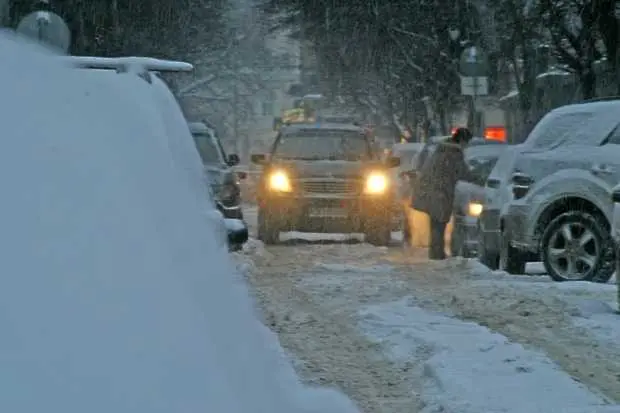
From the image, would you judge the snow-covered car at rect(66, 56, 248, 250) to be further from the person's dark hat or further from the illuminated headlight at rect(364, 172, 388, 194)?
the illuminated headlight at rect(364, 172, 388, 194)

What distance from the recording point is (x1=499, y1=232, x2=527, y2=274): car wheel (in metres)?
13.8

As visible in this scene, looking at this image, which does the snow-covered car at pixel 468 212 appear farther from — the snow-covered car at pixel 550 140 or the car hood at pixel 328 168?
the car hood at pixel 328 168

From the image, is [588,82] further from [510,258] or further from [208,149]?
[510,258]

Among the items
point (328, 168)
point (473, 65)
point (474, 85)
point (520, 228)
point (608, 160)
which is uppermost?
point (473, 65)

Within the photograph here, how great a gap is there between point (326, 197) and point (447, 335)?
33.1 feet

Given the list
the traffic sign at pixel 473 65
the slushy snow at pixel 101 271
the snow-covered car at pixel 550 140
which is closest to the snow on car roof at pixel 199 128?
the snow-covered car at pixel 550 140

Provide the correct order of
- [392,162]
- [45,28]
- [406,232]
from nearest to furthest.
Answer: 1. [45,28]
2. [392,162]
3. [406,232]

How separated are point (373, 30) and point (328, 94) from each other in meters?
35.5

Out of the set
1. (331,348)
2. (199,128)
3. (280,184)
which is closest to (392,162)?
(280,184)

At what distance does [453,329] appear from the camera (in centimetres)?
966

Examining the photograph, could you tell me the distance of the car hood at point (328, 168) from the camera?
19.6 meters

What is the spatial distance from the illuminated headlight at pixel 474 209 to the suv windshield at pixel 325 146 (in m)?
3.89

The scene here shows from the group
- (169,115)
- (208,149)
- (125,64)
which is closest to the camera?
(169,115)

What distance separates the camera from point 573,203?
13.0 metres
